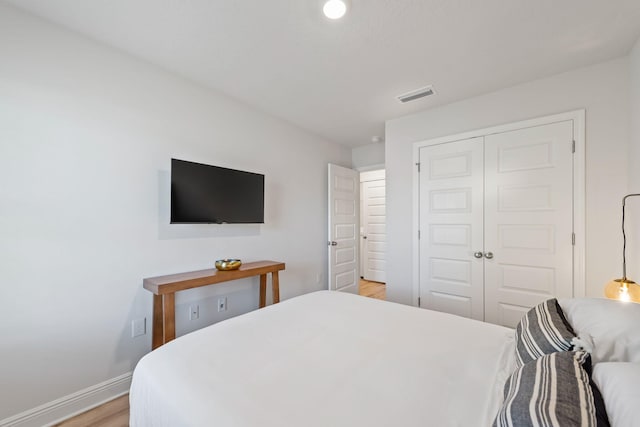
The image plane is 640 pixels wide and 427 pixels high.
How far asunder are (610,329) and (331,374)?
3.45 ft

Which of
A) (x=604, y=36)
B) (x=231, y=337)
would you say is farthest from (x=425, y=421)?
(x=604, y=36)

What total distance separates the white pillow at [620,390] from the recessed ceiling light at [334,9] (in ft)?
6.45

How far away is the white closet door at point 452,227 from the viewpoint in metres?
2.68

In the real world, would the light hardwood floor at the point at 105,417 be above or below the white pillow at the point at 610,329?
below

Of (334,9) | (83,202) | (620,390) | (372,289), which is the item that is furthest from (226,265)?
(372,289)

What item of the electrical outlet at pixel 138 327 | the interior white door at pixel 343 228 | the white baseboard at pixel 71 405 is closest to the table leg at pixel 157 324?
the electrical outlet at pixel 138 327

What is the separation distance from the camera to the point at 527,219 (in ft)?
7.93

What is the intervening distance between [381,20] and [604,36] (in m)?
1.60

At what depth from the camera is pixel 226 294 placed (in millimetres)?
2680

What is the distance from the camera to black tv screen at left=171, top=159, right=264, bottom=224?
86.0 inches

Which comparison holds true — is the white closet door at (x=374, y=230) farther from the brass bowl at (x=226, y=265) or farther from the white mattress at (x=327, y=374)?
the white mattress at (x=327, y=374)

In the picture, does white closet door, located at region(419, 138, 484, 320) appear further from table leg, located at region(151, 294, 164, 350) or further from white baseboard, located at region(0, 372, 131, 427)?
white baseboard, located at region(0, 372, 131, 427)

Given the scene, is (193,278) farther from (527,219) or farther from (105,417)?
(527,219)

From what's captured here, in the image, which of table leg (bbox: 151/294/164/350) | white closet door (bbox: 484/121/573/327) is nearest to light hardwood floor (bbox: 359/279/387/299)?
white closet door (bbox: 484/121/573/327)
